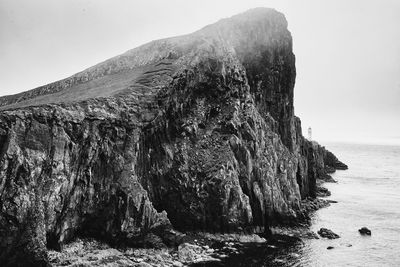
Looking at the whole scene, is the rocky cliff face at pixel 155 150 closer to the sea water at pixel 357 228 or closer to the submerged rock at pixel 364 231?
the sea water at pixel 357 228

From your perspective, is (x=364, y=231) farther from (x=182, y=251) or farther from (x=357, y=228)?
(x=182, y=251)

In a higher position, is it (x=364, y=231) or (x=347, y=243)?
(x=347, y=243)

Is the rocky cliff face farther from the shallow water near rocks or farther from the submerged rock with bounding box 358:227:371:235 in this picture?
the submerged rock with bounding box 358:227:371:235

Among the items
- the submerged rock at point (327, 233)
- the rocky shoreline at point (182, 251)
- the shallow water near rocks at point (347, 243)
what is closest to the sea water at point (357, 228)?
the shallow water near rocks at point (347, 243)

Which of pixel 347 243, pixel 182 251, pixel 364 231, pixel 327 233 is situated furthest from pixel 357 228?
pixel 182 251

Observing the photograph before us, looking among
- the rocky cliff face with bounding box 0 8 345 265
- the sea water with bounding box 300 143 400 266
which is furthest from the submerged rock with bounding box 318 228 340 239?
the rocky cliff face with bounding box 0 8 345 265
